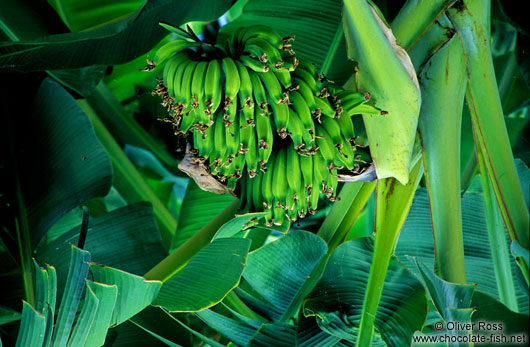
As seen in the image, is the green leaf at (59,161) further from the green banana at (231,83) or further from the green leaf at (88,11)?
the green banana at (231,83)

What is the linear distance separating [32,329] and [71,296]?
0.16 feet

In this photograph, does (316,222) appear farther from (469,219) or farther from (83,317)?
(83,317)

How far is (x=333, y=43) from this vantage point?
2.56 feet

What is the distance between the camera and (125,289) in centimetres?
46

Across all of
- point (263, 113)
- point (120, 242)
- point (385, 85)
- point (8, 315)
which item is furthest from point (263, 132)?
point (8, 315)

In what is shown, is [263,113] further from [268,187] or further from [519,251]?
[519,251]

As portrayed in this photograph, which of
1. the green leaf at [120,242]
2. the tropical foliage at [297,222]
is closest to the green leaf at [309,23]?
the tropical foliage at [297,222]

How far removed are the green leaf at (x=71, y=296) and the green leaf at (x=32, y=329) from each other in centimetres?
1

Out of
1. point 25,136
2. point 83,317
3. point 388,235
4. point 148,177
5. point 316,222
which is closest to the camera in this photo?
point 83,317

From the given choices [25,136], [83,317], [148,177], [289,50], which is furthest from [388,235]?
[148,177]

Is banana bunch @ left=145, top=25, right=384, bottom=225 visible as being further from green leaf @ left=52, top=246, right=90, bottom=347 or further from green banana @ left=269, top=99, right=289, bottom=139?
green leaf @ left=52, top=246, right=90, bottom=347

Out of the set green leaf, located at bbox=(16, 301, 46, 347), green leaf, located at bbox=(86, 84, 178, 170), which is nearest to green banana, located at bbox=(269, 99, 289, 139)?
green leaf, located at bbox=(16, 301, 46, 347)

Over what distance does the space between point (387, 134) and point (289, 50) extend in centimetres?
15

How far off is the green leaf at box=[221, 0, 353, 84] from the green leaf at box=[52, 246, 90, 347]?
468 mm
